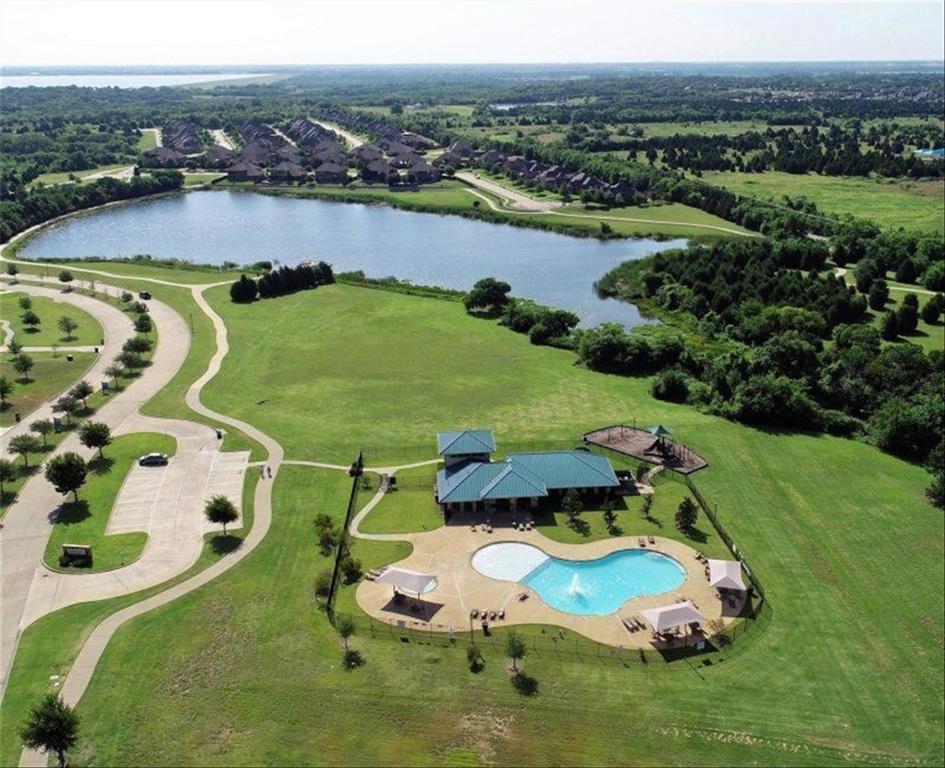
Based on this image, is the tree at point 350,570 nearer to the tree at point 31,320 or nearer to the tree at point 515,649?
the tree at point 515,649

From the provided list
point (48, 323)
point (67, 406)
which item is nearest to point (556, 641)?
point (67, 406)

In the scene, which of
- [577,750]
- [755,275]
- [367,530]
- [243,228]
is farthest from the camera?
[243,228]

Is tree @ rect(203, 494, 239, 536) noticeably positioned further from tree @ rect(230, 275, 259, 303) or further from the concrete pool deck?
tree @ rect(230, 275, 259, 303)

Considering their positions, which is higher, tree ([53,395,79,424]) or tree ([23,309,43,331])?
tree ([23,309,43,331])

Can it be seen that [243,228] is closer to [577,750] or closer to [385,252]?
[385,252]

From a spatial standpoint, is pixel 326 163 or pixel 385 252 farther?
pixel 326 163

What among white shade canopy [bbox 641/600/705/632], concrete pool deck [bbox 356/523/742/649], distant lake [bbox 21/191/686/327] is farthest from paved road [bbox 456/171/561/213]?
white shade canopy [bbox 641/600/705/632]

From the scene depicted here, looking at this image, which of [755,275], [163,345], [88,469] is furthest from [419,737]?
[755,275]
